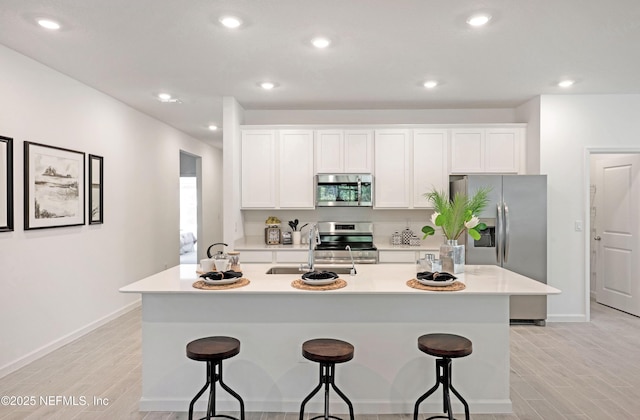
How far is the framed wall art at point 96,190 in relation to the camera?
4.39m

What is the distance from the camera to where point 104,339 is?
161 inches

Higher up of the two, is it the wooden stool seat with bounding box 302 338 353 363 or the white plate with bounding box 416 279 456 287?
the white plate with bounding box 416 279 456 287

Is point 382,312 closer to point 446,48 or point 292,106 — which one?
point 446,48

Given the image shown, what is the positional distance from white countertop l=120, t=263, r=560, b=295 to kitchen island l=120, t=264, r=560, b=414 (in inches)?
2.4

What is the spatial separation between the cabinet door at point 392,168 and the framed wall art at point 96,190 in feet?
10.4

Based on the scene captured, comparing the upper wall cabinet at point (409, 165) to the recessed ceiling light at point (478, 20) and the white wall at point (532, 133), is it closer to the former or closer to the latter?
the white wall at point (532, 133)

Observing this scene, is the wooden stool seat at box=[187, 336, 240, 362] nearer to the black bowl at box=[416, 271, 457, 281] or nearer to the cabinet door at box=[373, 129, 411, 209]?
the black bowl at box=[416, 271, 457, 281]

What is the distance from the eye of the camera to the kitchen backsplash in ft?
17.8

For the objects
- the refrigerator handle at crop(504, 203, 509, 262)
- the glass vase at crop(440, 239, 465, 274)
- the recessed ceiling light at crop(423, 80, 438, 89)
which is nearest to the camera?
the glass vase at crop(440, 239, 465, 274)

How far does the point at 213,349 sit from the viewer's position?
232 centimetres

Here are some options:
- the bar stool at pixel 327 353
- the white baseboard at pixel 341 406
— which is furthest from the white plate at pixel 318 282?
the white baseboard at pixel 341 406

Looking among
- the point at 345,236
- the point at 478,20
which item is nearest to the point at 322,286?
the point at 478,20

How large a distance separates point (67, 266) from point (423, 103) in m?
4.32

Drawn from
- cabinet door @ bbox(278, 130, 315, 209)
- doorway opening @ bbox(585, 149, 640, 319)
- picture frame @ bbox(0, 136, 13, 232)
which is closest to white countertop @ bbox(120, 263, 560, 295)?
picture frame @ bbox(0, 136, 13, 232)
